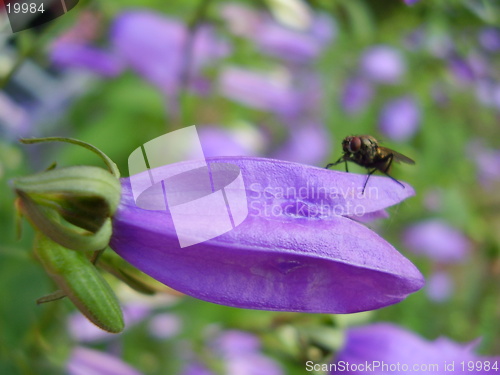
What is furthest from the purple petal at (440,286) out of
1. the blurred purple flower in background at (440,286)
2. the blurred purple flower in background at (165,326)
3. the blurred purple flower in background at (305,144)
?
the blurred purple flower in background at (165,326)

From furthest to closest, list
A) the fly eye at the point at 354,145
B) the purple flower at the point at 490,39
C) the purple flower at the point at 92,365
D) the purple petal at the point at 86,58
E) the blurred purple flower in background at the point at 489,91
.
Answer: the blurred purple flower in background at the point at 489,91 → the purple petal at the point at 86,58 → the purple flower at the point at 490,39 → the purple flower at the point at 92,365 → the fly eye at the point at 354,145

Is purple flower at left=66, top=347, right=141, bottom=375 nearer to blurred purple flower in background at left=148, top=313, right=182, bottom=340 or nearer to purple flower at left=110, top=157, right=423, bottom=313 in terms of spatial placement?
blurred purple flower in background at left=148, top=313, right=182, bottom=340

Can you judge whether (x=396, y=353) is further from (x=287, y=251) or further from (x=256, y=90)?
(x=256, y=90)

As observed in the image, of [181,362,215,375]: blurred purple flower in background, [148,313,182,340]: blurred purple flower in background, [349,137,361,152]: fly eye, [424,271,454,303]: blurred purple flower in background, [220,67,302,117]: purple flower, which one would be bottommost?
[424,271,454,303]: blurred purple flower in background

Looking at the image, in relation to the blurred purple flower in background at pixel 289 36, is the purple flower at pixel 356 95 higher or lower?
lower

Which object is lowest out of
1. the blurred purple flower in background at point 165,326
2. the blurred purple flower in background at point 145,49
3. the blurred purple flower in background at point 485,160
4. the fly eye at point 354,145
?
the blurred purple flower in background at point 165,326

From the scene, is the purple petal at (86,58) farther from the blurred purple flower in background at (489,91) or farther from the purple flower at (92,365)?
the blurred purple flower in background at (489,91)

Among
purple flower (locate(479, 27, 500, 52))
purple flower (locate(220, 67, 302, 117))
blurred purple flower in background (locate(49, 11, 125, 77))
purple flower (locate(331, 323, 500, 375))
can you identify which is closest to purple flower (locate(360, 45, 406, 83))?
purple flower (locate(220, 67, 302, 117))

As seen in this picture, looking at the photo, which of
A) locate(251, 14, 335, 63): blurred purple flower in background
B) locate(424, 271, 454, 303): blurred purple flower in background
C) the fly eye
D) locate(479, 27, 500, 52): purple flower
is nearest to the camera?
the fly eye
